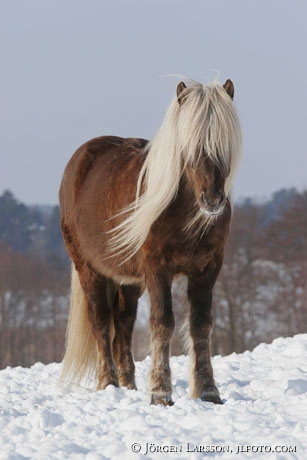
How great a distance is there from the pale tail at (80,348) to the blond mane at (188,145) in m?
1.83

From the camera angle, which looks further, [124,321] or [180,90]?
[124,321]

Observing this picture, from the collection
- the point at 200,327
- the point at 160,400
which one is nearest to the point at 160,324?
the point at 200,327

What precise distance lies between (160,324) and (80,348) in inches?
76.0

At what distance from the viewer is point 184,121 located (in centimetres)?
628

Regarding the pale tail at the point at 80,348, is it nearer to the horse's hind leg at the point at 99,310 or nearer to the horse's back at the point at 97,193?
the horse's hind leg at the point at 99,310

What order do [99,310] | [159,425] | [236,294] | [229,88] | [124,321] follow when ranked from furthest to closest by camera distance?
[236,294], [124,321], [99,310], [229,88], [159,425]

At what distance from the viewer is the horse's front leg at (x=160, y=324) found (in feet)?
21.0

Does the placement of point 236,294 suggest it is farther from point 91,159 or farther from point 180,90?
point 180,90

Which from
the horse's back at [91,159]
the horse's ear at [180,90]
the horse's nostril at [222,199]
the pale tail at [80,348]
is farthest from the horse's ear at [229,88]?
the pale tail at [80,348]

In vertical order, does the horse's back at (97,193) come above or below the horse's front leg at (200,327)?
above

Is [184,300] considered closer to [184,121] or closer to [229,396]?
[229,396]

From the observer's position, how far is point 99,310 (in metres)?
7.98

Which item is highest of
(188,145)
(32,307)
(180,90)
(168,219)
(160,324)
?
(32,307)

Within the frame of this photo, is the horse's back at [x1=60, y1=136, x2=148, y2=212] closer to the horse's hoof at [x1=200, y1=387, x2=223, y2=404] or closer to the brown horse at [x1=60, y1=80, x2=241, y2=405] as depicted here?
the brown horse at [x1=60, y1=80, x2=241, y2=405]
